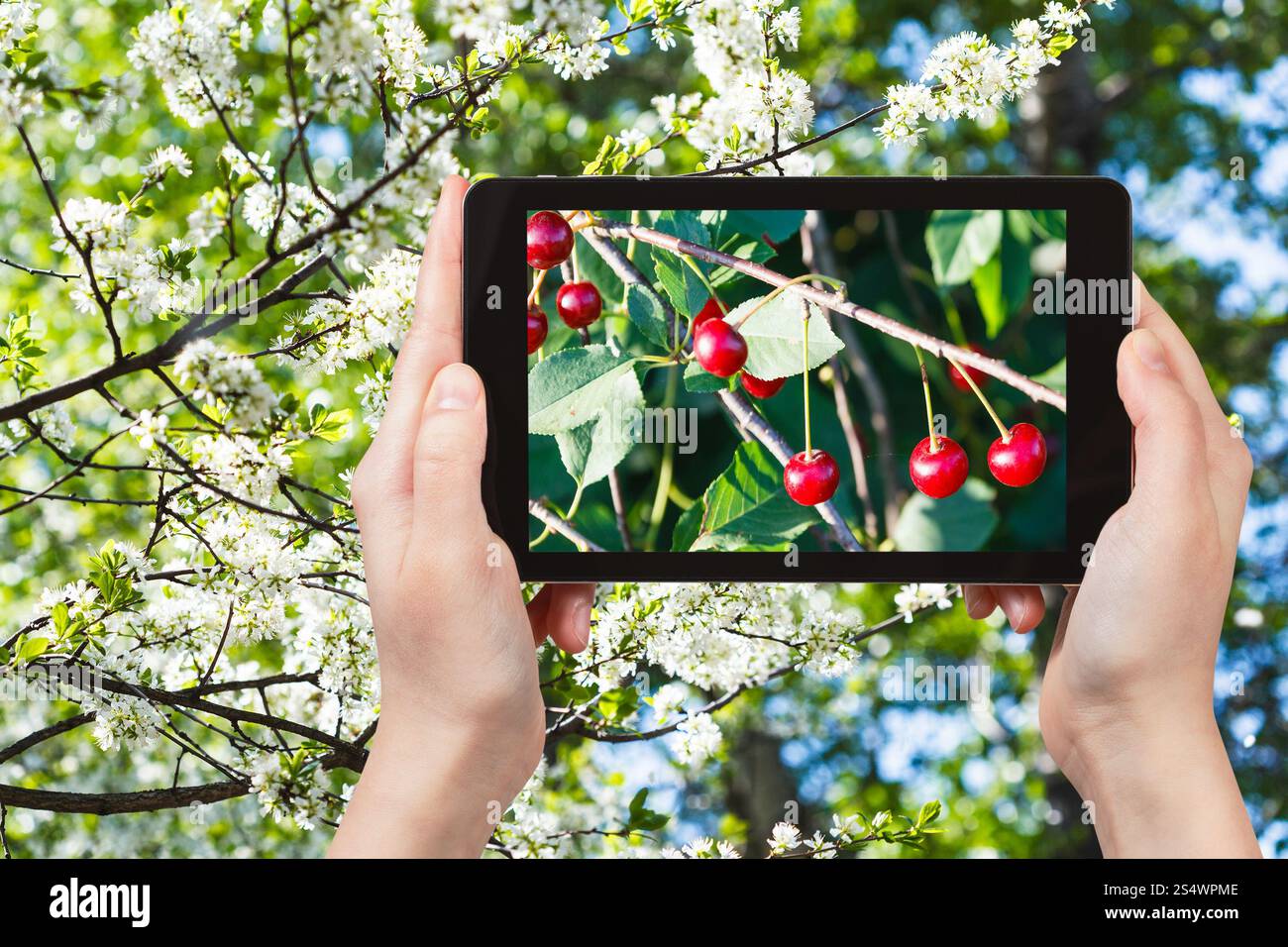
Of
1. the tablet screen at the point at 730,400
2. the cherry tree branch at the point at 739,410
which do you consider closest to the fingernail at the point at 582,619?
the tablet screen at the point at 730,400

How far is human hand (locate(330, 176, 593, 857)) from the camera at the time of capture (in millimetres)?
1430

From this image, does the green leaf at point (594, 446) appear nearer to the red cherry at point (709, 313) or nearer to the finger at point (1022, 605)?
the red cherry at point (709, 313)

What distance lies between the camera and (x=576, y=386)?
1.70 meters

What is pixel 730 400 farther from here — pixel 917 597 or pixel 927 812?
pixel 927 812

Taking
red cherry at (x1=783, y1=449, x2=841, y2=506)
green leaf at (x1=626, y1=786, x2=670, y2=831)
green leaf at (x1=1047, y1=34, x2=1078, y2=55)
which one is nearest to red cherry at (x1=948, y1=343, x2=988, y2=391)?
red cherry at (x1=783, y1=449, x2=841, y2=506)

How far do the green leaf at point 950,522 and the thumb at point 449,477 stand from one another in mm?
764

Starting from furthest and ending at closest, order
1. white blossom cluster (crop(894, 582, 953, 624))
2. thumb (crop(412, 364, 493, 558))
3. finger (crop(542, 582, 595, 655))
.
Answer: white blossom cluster (crop(894, 582, 953, 624)) < finger (crop(542, 582, 595, 655)) < thumb (crop(412, 364, 493, 558))

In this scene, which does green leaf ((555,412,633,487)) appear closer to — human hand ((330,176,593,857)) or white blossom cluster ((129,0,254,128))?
human hand ((330,176,593,857))

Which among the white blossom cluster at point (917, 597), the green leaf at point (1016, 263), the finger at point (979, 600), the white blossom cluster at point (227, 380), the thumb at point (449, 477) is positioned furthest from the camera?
the green leaf at point (1016, 263)

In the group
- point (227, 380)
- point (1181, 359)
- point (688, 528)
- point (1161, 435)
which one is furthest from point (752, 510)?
point (227, 380)

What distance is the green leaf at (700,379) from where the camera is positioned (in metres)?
1.75

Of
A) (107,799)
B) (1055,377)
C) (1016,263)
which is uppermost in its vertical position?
(1016,263)

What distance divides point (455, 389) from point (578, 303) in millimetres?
328
